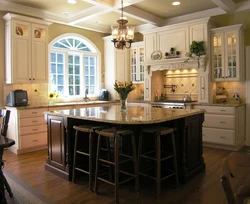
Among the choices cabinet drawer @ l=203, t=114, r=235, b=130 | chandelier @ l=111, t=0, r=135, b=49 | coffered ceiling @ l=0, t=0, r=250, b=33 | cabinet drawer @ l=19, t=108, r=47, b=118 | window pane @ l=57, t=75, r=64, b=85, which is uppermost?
coffered ceiling @ l=0, t=0, r=250, b=33

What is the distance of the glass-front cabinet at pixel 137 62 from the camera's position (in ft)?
21.4

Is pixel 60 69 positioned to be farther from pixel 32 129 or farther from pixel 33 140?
pixel 33 140

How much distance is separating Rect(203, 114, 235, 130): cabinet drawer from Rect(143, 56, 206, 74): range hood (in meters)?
1.08

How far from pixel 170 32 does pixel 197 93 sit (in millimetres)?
1611

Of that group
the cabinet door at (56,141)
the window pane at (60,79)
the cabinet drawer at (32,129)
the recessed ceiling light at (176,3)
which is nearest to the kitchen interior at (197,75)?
the cabinet drawer at (32,129)

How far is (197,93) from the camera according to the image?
5875mm

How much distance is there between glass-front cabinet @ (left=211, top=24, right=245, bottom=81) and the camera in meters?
4.93

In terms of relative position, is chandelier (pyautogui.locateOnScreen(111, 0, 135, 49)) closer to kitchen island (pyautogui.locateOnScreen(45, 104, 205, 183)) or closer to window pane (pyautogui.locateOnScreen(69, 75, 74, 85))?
kitchen island (pyautogui.locateOnScreen(45, 104, 205, 183))

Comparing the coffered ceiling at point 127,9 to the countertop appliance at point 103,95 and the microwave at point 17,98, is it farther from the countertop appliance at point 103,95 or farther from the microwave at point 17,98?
the countertop appliance at point 103,95

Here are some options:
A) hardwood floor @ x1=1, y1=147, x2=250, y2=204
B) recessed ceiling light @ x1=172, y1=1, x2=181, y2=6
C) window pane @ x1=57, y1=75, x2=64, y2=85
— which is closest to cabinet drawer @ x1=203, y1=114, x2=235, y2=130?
hardwood floor @ x1=1, y1=147, x2=250, y2=204

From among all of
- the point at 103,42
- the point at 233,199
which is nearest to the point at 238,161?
the point at 233,199

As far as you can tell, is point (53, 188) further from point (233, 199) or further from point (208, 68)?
point (208, 68)

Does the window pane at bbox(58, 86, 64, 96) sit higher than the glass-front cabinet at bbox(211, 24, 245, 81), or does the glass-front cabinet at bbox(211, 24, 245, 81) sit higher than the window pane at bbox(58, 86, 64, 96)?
the glass-front cabinet at bbox(211, 24, 245, 81)

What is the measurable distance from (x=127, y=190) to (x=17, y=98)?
10.0 feet
